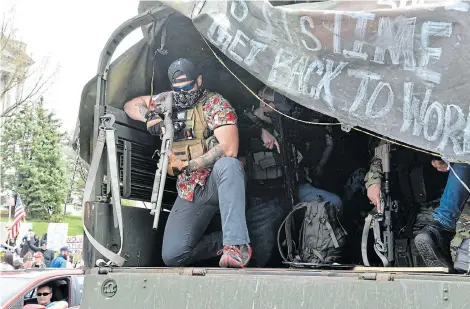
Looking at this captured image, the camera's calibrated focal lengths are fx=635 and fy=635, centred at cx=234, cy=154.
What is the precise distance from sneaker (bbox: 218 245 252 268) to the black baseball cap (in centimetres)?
134

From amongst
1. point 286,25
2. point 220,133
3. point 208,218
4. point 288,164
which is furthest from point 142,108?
point 286,25

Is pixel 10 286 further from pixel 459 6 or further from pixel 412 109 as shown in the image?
A: pixel 459 6

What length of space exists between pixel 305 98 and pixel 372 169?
1.26 meters

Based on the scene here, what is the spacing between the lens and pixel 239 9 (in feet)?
12.5

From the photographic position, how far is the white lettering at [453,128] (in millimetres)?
3291

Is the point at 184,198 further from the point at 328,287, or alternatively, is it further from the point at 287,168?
the point at 328,287

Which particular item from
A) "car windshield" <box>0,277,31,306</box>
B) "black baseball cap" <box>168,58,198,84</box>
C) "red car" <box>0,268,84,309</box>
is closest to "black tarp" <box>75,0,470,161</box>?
"black baseball cap" <box>168,58,198,84</box>

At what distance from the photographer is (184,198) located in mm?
4809

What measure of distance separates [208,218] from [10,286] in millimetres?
3651

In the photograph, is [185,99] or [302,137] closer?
[185,99]

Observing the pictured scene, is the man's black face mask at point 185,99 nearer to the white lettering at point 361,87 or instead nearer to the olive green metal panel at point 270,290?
the olive green metal panel at point 270,290

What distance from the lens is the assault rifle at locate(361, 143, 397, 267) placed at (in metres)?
4.46

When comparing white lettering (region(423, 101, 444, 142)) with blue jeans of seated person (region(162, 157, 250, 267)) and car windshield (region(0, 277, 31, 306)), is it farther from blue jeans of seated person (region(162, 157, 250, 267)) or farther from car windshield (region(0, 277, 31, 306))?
car windshield (region(0, 277, 31, 306))

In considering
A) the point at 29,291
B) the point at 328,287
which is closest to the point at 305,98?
the point at 328,287
